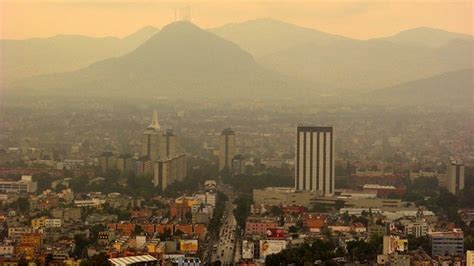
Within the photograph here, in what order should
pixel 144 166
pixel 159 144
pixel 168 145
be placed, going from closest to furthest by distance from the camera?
pixel 144 166, pixel 168 145, pixel 159 144

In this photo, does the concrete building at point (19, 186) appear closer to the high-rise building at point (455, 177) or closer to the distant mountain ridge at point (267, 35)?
the high-rise building at point (455, 177)

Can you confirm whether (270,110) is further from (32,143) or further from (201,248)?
(201,248)

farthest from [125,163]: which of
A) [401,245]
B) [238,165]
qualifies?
[401,245]

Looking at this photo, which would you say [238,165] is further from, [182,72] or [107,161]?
[182,72]

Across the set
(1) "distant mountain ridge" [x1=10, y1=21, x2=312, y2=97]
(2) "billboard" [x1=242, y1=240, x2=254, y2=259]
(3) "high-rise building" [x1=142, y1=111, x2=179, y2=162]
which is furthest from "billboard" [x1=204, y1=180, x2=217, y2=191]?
(1) "distant mountain ridge" [x1=10, y1=21, x2=312, y2=97]

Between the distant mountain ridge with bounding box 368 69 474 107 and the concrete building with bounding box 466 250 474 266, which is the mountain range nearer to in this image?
the distant mountain ridge with bounding box 368 69 474 107
